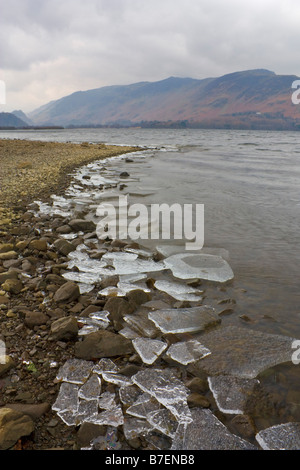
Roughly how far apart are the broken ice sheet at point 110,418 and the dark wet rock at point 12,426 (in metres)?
0.40

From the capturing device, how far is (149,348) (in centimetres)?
287

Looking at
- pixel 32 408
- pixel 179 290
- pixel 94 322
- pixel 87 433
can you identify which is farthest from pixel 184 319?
pixel 32 408

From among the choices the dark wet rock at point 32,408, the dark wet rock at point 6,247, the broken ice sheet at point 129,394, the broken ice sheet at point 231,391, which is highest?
the dark wet rock at point 6,247

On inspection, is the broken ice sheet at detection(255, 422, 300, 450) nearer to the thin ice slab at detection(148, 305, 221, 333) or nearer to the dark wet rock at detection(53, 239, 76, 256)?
the thin ice slab at detection(148, 305, 221, 333)

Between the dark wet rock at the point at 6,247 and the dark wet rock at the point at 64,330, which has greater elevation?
the dark wet rock at the point at 6,247

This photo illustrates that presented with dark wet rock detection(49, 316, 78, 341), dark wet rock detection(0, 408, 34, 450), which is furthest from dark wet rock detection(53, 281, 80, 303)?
dark wet rock detection(0, 408, 34, 450)

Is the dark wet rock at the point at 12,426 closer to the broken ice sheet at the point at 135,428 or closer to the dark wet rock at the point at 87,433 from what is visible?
the dark wet rock at the point at 87,433

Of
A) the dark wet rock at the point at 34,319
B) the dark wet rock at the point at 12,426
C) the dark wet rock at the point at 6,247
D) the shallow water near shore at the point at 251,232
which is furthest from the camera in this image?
the dark wet rock at the point at 6,247

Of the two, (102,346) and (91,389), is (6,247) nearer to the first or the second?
(102,346)

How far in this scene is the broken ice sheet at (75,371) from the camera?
8.04 feet

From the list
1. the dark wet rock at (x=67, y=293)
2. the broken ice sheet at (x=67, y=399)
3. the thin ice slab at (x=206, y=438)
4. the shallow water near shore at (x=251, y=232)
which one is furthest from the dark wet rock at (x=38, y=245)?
the thin ice slab at (x=206, y=438)

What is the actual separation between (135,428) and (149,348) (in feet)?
→ 2.82

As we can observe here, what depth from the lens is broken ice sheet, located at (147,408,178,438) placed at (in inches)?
80.1
